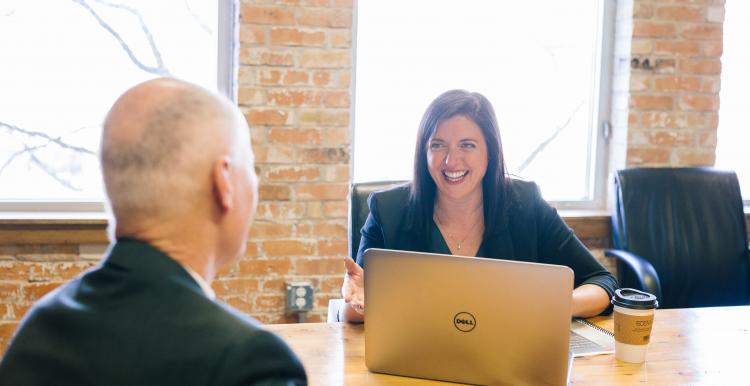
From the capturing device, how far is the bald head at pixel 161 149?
3.17ft

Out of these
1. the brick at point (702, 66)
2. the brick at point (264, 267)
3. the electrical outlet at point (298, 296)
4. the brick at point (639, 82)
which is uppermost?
the brick at point (702, 66)

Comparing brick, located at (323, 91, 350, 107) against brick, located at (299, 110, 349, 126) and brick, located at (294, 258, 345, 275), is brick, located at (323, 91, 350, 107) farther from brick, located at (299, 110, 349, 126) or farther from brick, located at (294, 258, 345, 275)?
brick, located at (294, 258, 345, 275)

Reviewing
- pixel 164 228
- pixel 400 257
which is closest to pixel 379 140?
pixel 400 257

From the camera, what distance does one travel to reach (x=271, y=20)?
292cm

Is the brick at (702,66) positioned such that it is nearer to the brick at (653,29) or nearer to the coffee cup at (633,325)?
the brick at (653,29)

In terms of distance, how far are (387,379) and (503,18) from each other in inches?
85.8

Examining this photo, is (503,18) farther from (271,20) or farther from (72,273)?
(72,273)

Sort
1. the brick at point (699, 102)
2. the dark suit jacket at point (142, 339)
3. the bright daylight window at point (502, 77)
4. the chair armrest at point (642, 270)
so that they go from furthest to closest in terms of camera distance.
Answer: the brick at point (699, 102) → the bright daylight window at point (502, 77) → the chair armrest at point (642, 270) → the dark suit jacket at point (142, 339)

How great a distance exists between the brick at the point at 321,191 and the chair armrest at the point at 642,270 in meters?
1.05

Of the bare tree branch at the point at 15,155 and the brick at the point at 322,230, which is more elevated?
the bare tree branch at the point at 15,155

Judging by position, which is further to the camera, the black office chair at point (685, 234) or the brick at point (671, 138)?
the brick at point (671, 138)

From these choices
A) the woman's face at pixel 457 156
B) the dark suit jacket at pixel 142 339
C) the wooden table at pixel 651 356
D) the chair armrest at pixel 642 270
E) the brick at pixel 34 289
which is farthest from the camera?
the brick at pixel 34 289

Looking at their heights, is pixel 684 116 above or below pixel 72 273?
above

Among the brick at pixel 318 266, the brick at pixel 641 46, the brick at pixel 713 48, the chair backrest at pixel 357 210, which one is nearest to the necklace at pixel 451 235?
the chair backrest at pixel 357 210
